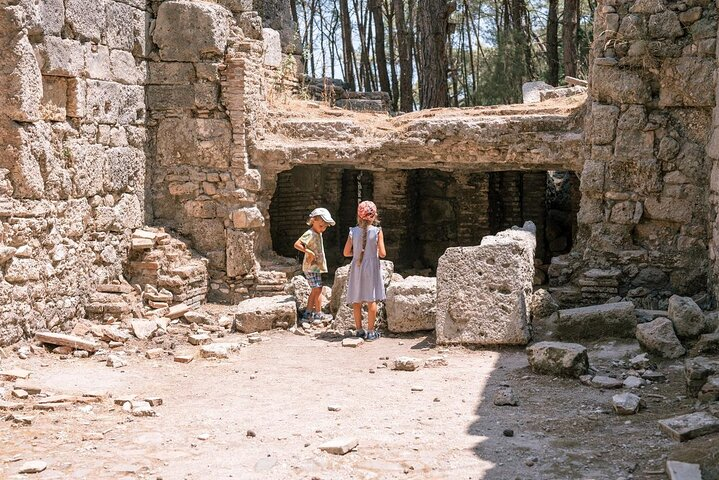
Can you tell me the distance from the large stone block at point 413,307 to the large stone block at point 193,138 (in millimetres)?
3178

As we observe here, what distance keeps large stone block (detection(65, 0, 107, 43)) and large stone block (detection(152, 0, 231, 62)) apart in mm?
1080

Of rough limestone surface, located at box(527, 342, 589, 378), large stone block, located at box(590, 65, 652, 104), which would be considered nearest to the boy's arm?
rough limestone surface, located at box(527, 342, 589, 378)

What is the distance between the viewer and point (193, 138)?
11.0m

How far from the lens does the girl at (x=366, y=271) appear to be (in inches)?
363

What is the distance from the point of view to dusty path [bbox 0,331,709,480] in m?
5.30

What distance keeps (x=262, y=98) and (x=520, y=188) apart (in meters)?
5.16

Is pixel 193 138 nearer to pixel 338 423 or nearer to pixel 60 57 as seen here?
pixel 60 57

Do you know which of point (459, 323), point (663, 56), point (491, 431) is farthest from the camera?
point (663, 56)

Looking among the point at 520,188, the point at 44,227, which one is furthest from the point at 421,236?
the point at 44,227

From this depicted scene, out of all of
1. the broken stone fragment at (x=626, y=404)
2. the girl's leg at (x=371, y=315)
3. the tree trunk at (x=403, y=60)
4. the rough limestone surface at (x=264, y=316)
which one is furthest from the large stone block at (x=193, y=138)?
the tree trunk at (x=403, y=60)

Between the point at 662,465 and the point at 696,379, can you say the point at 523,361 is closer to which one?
the point at 696,379

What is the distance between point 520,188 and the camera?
14711 mm

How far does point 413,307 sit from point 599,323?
6.21 ft

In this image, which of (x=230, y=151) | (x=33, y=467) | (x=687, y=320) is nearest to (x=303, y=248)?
(x=230, y=151)
